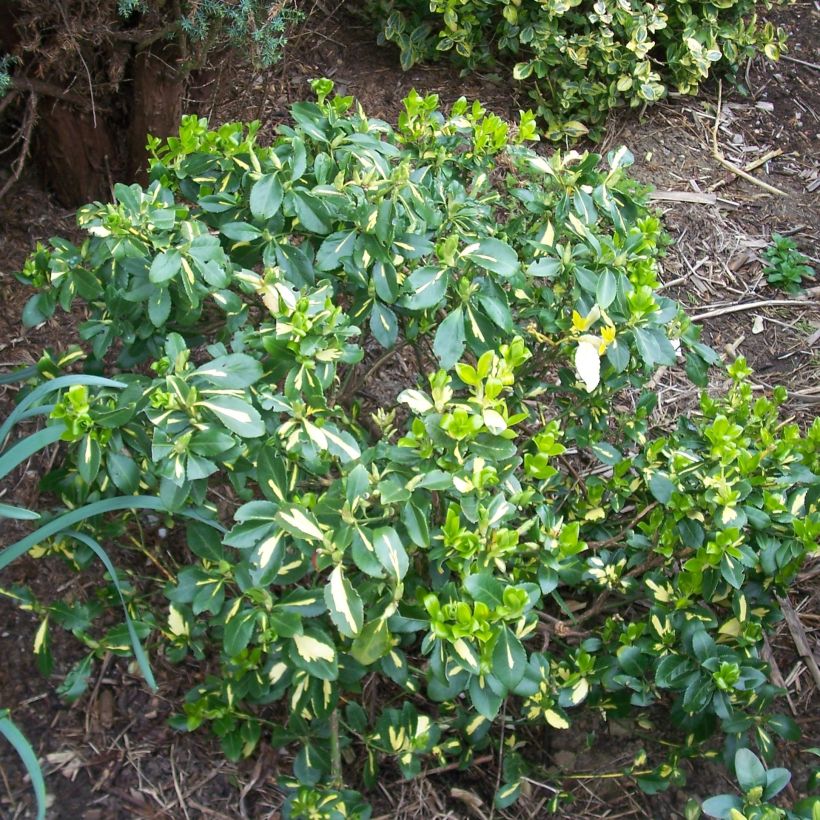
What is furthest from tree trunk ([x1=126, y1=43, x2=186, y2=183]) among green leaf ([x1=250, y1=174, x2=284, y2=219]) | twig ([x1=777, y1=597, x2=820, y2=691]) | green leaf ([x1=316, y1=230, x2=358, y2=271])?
twig ([x1=777, y1=597, x2=820, y2=691])

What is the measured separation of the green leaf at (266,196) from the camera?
5.68 ft

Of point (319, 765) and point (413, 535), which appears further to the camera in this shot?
point (319, 765)

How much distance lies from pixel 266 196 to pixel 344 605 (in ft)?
2.69

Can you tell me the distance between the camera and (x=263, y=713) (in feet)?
6.88

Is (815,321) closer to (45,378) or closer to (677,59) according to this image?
(677,59)

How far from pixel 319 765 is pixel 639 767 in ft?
2.32

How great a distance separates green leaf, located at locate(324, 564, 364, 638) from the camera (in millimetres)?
1413

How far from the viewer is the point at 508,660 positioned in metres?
1.46

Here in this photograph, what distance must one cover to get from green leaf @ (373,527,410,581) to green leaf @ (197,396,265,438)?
0.85 feet

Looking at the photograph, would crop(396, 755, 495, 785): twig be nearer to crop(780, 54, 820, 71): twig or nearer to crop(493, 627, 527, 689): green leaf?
crop(493, 627, 527, 689): green leaf

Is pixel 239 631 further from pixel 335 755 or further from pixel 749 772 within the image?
pixel 749 772

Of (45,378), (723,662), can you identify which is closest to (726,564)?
(723,662)

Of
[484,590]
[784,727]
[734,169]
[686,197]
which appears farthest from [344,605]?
[734,169]

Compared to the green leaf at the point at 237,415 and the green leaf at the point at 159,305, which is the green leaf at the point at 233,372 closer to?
the green leaf at the point at 237,415
